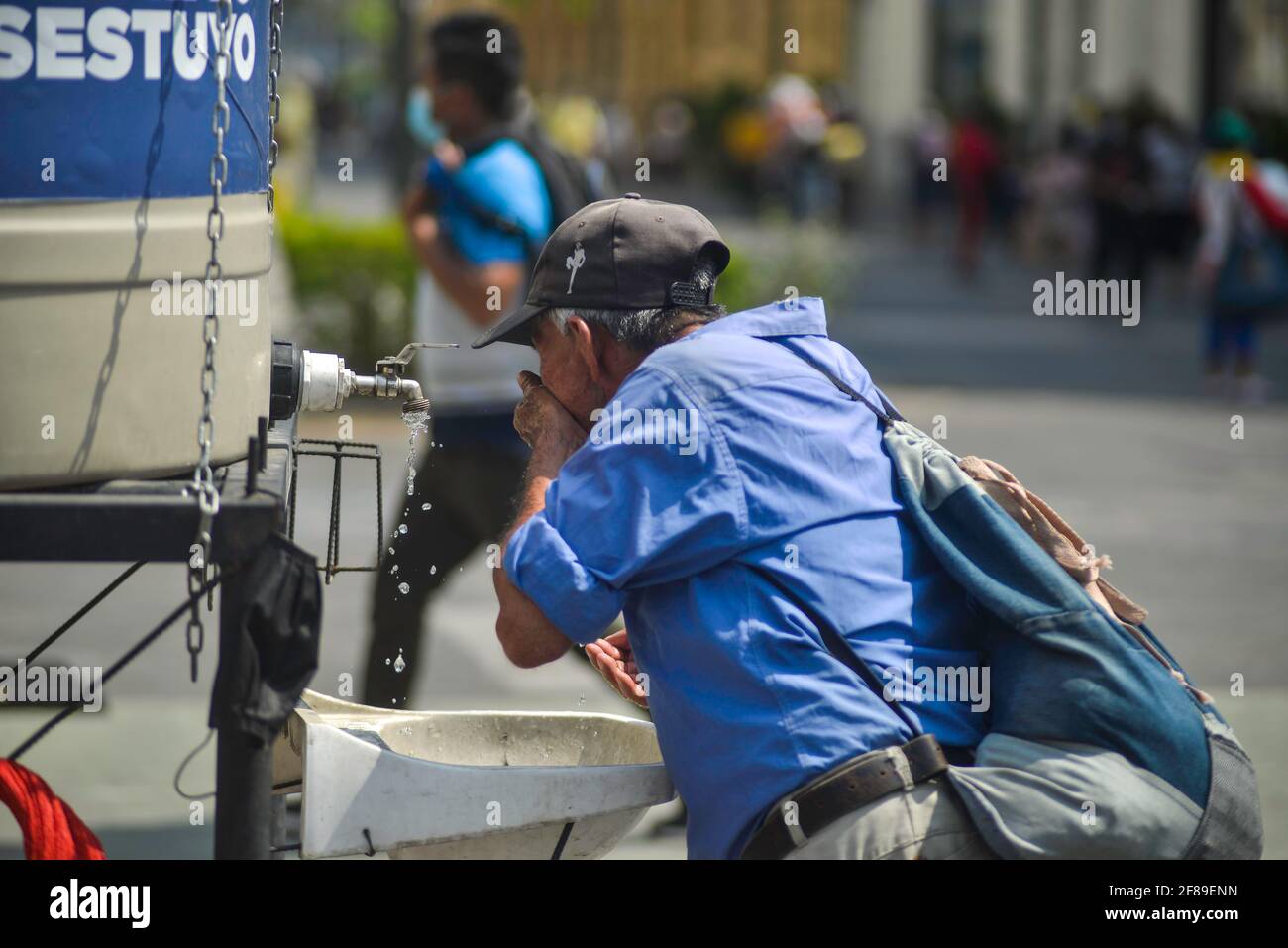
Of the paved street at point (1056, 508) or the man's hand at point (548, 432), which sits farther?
the paved street at point (1056, 508)

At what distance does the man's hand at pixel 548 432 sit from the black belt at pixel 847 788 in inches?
22.9

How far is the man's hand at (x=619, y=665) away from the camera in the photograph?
9.05 feet

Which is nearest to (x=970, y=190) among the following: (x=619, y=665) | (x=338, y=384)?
(x=619, y=665)

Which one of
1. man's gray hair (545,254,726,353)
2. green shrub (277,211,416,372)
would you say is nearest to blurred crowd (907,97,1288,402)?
green shrub (277,211,416,372)

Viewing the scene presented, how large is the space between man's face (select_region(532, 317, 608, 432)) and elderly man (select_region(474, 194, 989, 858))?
0.12m

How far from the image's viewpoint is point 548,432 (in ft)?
8.47

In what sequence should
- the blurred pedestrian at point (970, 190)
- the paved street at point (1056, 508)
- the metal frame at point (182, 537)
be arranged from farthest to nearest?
the blurred pedestrian at point (970, 190), the paved street at point (1056, 508), the metal frame at point (182, 537)

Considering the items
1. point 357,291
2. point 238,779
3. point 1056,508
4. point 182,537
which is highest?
point 357,291

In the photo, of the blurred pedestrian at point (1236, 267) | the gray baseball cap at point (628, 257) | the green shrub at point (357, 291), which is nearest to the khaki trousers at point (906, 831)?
the gray baseball cap at point (628, 257)

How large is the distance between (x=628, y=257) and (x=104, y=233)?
2.39 feet

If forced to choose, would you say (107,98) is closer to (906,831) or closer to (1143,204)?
(906,831)

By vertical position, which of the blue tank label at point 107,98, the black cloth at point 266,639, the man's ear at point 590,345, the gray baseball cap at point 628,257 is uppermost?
the blue tank label at point 107,98

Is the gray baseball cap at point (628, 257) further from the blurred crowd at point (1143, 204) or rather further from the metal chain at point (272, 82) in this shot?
the blurred crowd at point (1143, 204)

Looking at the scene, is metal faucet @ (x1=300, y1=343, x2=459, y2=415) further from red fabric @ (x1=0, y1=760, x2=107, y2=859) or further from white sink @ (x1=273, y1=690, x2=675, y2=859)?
red fabric @ (x1=0, y1=760, x2=107, y2=859)
